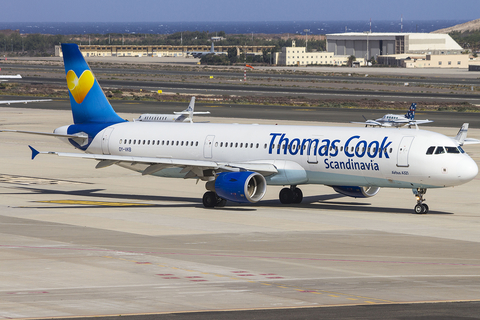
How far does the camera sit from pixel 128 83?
6506 inches

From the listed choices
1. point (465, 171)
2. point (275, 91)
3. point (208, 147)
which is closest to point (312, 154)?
point (208, 147)

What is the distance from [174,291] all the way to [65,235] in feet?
35.9

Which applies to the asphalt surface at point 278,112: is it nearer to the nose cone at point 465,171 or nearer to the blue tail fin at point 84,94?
the blue tail fin at point 84,94

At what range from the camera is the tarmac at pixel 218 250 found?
2048 cm

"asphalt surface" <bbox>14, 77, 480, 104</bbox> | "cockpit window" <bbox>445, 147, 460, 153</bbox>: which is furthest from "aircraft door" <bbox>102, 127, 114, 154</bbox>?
"asphalt surface" <bbox>14, 77, 480, 104</bbox>

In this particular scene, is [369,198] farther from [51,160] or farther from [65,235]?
[51,160]

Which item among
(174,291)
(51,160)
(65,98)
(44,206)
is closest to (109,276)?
(174,291)

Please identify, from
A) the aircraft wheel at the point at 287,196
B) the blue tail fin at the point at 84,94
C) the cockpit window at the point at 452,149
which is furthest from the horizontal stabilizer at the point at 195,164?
the cockpit window at the point at 452,149

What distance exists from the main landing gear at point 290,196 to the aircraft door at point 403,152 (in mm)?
6815

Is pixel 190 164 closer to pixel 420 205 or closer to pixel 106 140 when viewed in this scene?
pixel 106 140

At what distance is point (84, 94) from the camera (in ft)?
147

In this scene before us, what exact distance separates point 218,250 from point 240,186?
29.5 feet

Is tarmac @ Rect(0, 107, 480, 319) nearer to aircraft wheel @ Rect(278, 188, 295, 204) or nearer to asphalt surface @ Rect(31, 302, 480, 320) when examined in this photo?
asphalt surface @ Rect(31, 302, 480, 320)

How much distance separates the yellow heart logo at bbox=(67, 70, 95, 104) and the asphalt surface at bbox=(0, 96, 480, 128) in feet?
158
